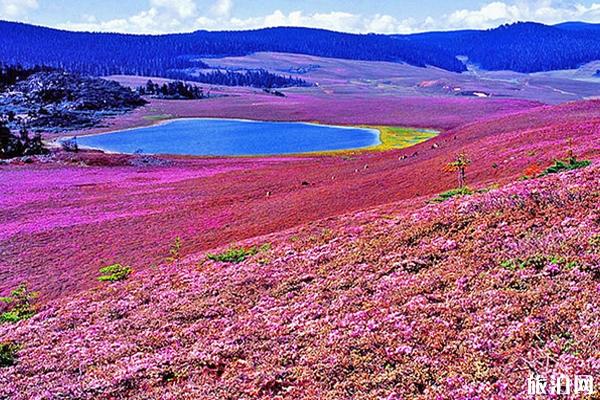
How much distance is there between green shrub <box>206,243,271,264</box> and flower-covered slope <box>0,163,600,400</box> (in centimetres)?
111

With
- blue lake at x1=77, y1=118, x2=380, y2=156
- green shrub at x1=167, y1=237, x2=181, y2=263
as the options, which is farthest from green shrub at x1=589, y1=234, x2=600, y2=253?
blue lake at x1=77, y1=118, x2=380, y2=156

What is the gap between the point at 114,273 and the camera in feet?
72.3

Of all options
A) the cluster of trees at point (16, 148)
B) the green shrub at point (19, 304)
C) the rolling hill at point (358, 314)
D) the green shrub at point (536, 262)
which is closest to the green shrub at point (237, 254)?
the rolling hill at point (358, 314)

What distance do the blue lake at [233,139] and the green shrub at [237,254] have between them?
55592mm

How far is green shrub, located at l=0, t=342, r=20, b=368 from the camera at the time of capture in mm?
13250

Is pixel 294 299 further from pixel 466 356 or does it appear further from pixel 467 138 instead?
pixel 467 138

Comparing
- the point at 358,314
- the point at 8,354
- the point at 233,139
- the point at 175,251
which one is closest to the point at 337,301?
the point at 358,314

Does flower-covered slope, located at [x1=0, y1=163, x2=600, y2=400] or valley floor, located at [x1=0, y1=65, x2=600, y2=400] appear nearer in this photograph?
flower-covered slope, located at [x1=0, y1=163, x2=600, y2=400]

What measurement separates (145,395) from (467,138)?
4428 cm

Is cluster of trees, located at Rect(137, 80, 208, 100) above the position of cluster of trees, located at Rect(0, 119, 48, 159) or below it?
above

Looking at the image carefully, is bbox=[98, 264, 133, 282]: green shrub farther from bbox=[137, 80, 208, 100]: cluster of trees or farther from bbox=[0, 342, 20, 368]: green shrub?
bbox=[137, 80, 208, 100]: cluster of trees

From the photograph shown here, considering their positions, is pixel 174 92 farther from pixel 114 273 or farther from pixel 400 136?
pixel 114 273

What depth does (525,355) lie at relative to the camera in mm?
8430

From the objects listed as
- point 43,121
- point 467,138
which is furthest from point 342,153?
point 43,121
